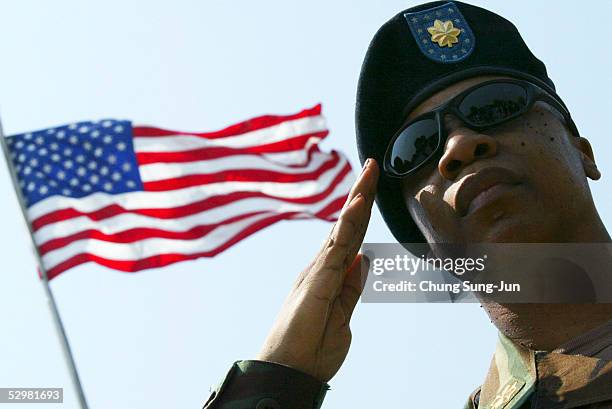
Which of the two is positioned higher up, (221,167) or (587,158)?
(221,167)

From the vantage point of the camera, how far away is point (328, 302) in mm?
4555

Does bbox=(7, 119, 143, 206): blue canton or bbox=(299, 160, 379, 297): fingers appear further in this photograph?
bbox=(7, 119, 143, 206): blue canton

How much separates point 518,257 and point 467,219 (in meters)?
0.24

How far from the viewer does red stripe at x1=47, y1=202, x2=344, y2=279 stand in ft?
34.4

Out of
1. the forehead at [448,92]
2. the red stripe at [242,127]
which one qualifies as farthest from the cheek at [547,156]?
the red stripe at [242,127]

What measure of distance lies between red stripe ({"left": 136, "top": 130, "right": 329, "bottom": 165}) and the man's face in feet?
23.5

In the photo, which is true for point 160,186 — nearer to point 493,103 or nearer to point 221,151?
point 221,151

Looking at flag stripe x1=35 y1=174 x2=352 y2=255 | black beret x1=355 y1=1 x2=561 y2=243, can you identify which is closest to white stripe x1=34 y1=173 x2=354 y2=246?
flag stripe x1=35 y1=174 x2=352 y2=255

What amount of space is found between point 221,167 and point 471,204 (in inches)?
298

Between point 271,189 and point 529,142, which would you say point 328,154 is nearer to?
point 271,189

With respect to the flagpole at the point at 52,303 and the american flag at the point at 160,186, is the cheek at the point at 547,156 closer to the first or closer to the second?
the flagpole at the point at 52,303

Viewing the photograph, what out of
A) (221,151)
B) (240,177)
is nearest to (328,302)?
(240,177)

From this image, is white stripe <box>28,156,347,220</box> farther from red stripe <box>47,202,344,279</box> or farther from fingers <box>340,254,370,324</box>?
fingers <box>340,254,370,324</box>

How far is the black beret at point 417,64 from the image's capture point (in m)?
4.98
